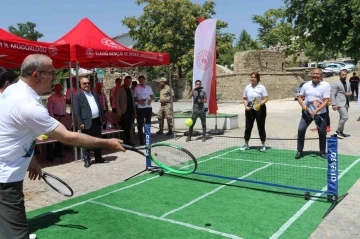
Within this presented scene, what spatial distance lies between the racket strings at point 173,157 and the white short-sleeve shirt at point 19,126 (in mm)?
2156

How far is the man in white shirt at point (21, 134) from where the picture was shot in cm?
292

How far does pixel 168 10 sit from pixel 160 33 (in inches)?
85.7

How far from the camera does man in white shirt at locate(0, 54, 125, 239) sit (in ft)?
9.57

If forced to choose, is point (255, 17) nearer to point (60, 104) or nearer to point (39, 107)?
point (60, 104)

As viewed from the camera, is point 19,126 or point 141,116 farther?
point 141,116

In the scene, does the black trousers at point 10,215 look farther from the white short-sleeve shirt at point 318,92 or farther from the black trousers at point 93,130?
the white short-sleeve shirt at point 318,92

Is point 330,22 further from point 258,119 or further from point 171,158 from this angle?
point 171,158

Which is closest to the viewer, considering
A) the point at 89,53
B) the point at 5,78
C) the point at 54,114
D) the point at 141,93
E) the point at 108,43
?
the point at 5,78

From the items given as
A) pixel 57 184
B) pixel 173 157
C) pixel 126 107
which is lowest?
pixel 57 184

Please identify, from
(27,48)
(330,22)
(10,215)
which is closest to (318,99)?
(27,48)

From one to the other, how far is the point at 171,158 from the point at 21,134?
8.21ft

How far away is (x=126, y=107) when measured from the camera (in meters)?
11.4

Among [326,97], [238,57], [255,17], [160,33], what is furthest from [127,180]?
[255,17]

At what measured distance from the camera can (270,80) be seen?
1304 inches
